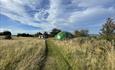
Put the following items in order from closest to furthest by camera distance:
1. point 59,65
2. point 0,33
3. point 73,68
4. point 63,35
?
1. point 73,68
2. point 59,65
3. point 63,35
4. point 0,33

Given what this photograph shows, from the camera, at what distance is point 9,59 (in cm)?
1065

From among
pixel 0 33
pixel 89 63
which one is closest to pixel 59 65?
pixel 89 63

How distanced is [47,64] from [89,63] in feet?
7.46

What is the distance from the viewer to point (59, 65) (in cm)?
960

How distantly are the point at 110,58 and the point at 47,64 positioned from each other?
10.9ft

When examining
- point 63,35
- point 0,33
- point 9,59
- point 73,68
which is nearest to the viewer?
point 73,68

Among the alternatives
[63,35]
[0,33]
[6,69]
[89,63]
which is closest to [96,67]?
[89,63]

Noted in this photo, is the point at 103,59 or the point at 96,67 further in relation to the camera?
the point at 103,59

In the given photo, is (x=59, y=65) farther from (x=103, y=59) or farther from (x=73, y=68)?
(x=103, y=59)

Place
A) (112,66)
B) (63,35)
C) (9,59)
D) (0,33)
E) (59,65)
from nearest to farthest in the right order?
1. (112,66)
2. (59,65)
3. (9,59)
4. (63,35)
5. (0,33)

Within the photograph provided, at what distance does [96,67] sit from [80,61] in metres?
1.38

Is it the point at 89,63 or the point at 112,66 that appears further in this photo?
the point at 89,63

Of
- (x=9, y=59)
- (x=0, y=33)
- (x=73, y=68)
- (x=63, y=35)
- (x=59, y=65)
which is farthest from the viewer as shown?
(x=0, y=33)

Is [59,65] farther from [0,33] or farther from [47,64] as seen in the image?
[0,33]
